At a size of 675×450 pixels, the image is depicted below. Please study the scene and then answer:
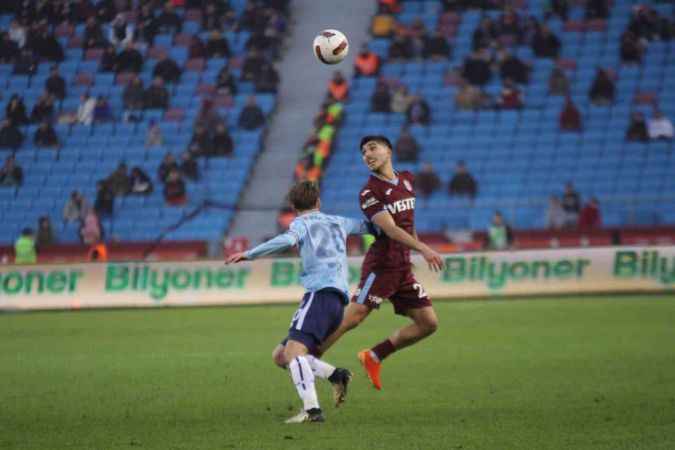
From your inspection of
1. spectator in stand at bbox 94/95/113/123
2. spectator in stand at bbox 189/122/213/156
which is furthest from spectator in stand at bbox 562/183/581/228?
spectator in stand at bbox 94/95/113/123

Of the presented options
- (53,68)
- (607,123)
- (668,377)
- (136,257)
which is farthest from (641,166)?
(668,377)

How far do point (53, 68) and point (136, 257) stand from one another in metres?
9.28

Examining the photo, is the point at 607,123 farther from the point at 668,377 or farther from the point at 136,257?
the point at 668,377

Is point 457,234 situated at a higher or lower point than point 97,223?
lower

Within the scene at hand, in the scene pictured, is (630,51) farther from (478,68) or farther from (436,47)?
(436,47)

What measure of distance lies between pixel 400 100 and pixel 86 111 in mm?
7264

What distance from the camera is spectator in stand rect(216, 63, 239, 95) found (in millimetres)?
29719

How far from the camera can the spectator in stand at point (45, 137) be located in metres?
28.9

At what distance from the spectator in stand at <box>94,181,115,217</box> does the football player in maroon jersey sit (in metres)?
16.1

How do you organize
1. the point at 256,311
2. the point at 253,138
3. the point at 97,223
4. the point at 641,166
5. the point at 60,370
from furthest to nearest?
the point at 253,138
the point at 641,166
the point at 97,223
the point at 256,311
the point at 60,370

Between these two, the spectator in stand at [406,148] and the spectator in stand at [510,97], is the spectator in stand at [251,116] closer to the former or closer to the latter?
the spectator in stand at [406,148]

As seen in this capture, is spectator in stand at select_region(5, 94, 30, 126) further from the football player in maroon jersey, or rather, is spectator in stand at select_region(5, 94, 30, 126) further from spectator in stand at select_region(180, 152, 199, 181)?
the football player in maroon jersey

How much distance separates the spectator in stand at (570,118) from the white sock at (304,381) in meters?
19.9

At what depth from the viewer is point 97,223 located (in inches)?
952
